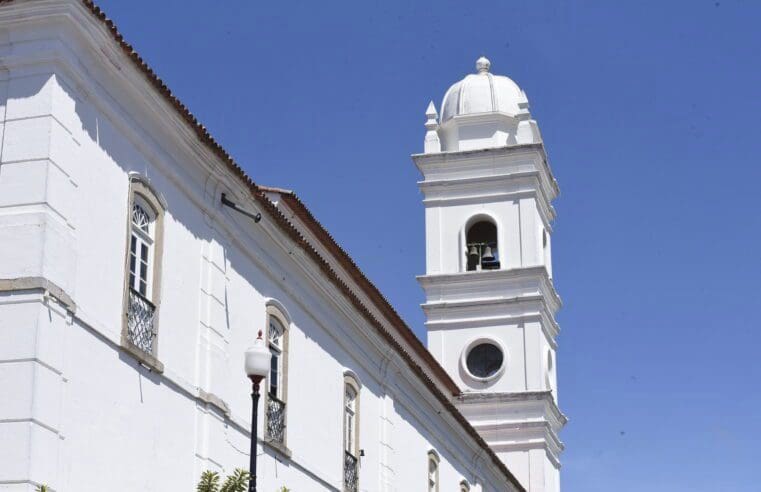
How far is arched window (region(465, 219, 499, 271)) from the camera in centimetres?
4225

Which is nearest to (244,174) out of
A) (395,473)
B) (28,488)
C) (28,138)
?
(28,138)

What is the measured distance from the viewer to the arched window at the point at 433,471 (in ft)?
94.1

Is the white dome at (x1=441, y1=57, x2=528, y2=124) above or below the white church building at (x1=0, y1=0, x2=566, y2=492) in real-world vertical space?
above

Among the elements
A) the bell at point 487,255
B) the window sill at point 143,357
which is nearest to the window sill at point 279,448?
the window sill at point 143,357

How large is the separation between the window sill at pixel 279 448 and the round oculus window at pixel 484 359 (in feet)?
69.7

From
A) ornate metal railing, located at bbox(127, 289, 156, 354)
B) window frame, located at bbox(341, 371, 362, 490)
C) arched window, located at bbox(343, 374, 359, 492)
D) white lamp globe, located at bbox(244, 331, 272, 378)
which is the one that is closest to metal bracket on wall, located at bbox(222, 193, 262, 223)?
ornate metal railing, located at bbox(127, 289, 156, 354)

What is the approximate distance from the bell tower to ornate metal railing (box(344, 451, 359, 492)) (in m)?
16.9

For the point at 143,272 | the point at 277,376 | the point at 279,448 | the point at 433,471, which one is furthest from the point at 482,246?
the point at 143,272

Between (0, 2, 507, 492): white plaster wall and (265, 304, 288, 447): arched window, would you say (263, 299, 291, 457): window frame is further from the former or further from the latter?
(0, 2, 507, 492): white plaster wall

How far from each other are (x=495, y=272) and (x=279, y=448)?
22.1 metres

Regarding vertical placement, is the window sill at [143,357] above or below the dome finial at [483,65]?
below

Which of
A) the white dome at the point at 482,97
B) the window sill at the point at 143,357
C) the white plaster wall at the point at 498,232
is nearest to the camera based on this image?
the window sill at the point at 143,357

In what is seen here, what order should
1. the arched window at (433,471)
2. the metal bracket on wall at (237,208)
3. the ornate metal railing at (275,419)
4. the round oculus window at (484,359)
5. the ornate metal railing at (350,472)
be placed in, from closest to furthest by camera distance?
the metal bracket on wall at (237,208), the ornate metal railing at (275,419), the ornate metal railing at (350,472), the arched window at (433,471), the round oculus window at (484,359)

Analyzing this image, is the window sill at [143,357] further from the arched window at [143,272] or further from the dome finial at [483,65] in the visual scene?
the dome finial at [483,65]
